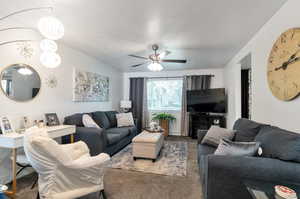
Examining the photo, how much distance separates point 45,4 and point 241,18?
2630 millimetres

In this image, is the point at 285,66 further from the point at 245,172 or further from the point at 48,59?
the point at 48,59

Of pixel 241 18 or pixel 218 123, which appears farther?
pixel 218 123

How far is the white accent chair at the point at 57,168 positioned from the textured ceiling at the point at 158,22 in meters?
1.67

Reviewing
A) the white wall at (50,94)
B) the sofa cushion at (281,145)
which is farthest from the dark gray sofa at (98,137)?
the sofa cushion at (281,145)

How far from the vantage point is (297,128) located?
1737mm

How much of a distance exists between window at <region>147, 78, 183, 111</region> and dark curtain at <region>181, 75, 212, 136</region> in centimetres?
21

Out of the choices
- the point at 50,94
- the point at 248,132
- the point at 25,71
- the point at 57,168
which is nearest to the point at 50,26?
the point at 25,71

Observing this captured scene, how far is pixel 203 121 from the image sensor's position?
4.99 metres

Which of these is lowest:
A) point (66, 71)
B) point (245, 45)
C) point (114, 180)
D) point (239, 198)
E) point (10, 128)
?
point (114, 180)

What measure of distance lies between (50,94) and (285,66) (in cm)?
384

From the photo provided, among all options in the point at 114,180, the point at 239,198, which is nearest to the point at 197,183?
the point at 239,198

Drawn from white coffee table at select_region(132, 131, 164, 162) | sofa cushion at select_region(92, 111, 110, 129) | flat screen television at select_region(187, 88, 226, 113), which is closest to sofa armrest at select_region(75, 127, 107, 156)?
white coffee table at select_region(132, 131, 164, 162)

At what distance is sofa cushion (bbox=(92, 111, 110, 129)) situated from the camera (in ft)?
13.0

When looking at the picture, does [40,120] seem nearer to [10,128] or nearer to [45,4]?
[10,128]
